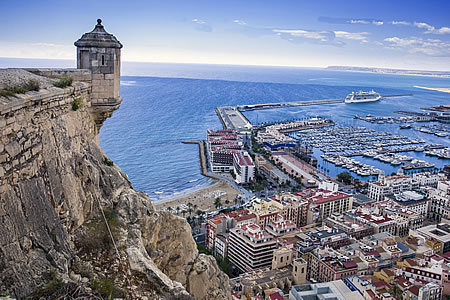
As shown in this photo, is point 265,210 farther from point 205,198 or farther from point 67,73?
point 67,73

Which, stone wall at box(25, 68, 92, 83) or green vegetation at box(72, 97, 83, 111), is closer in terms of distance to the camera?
green vegetation at box(72, 97, 83, 111)

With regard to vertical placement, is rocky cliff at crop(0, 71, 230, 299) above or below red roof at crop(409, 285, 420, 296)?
above

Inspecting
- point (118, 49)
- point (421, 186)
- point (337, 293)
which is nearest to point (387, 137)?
point (421, 186)

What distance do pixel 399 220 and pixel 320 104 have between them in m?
56.0

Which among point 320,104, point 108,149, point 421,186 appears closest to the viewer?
point 421,186

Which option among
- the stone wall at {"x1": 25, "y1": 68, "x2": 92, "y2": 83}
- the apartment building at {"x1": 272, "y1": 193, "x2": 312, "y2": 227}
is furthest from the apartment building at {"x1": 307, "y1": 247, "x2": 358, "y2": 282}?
the stone wall at {"x1": 25, "y1": 68, "x2": 92, "y2": 83}

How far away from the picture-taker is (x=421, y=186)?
2805 centimetres

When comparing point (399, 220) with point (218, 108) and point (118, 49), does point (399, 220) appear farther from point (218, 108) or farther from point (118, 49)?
point (218, 108)

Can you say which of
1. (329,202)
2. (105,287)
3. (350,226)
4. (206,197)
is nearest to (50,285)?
(105,287)

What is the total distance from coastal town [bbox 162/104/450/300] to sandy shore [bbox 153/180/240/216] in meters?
0.12

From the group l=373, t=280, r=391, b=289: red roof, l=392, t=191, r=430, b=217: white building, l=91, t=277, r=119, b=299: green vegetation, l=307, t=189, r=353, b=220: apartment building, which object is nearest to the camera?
l=91, t=277, r=119, b=299: green vegetation

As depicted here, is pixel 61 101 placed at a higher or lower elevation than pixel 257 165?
higher

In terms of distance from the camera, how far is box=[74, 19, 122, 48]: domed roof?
510cm

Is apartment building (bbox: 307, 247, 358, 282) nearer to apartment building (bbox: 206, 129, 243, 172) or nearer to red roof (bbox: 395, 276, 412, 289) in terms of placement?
red roof (bbox: 395, 276, 412, 289)
